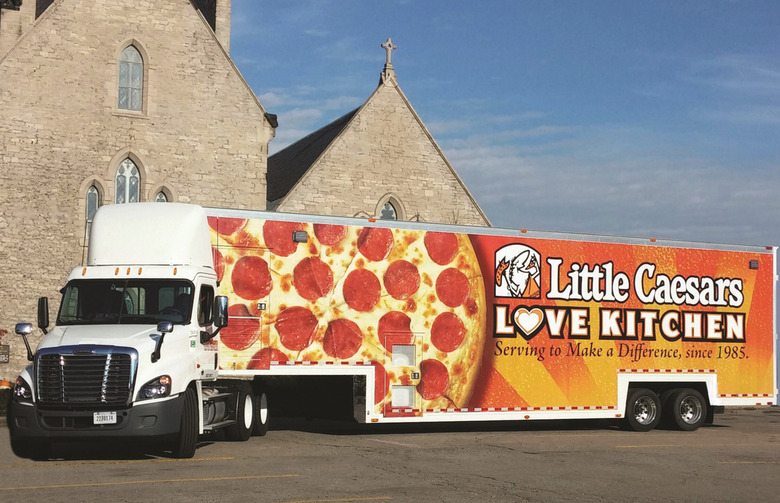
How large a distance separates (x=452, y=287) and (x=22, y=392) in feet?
25.8

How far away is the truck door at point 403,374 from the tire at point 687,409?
551cm

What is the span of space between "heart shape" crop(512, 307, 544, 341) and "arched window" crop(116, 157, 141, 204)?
51.8 ft

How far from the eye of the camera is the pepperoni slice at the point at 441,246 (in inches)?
696

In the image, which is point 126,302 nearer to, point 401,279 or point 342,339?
point 342,339

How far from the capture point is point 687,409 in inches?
773

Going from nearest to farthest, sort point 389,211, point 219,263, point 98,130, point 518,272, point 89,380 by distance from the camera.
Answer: point 89,380, point 219,263, point 518,272, point 98,130, point 389,211

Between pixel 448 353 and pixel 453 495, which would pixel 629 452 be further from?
pixel 453 495

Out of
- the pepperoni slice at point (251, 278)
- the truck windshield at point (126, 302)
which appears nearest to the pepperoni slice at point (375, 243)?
the pepperoni slice at point (251, 278)

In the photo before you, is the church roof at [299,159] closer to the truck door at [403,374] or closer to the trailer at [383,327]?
the trailer at [383,327]

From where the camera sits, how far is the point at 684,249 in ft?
65.0

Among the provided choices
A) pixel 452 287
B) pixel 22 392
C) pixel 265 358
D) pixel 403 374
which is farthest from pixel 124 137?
pixel 22 392

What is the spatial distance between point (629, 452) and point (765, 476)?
2720 millimetres

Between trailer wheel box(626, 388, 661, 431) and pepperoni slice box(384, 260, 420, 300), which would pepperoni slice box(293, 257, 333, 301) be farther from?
trailer wheel box(626, 388, 661, 431)

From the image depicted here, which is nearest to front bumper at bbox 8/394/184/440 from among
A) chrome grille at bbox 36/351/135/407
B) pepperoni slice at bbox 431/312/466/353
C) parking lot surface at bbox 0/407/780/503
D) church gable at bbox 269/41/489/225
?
chrome grille at bbox 36/351/135/407
